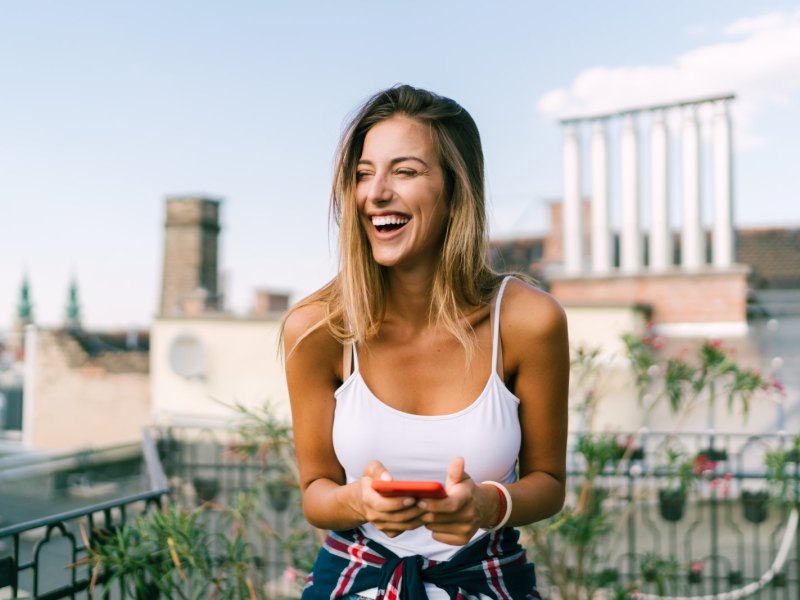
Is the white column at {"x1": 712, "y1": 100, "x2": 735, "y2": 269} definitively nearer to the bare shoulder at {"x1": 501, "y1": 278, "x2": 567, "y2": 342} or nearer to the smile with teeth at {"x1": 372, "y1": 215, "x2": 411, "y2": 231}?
the bare shoulder at {"x1": 501, "y1": 278, "x2": 567, "y2": 342}

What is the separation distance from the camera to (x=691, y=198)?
1134cm

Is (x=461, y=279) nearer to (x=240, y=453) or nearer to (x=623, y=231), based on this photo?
(x=240, y=453)

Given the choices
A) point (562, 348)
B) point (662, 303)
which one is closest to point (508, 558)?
point (562, 348)

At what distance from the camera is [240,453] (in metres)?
3.73

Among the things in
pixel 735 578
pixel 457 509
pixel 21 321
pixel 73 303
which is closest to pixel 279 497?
pixel 735 578

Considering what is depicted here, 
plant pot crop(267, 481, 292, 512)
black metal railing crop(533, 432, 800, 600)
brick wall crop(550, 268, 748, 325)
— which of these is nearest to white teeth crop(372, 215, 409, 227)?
black metal railing crop(533, 432, 800, 600)

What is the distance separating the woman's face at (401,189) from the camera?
1.49 metres

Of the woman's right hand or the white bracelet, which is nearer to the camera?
the woman's right hand

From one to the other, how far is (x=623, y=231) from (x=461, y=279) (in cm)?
1059

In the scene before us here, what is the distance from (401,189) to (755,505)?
4.22 meters

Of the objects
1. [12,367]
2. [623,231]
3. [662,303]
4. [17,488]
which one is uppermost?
[623,231]

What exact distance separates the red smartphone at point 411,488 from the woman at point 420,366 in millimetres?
185

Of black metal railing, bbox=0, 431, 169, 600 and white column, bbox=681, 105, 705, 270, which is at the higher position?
white column, bbox=681, 105, 705, 270

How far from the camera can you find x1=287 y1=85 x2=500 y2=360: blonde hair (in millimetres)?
1524
